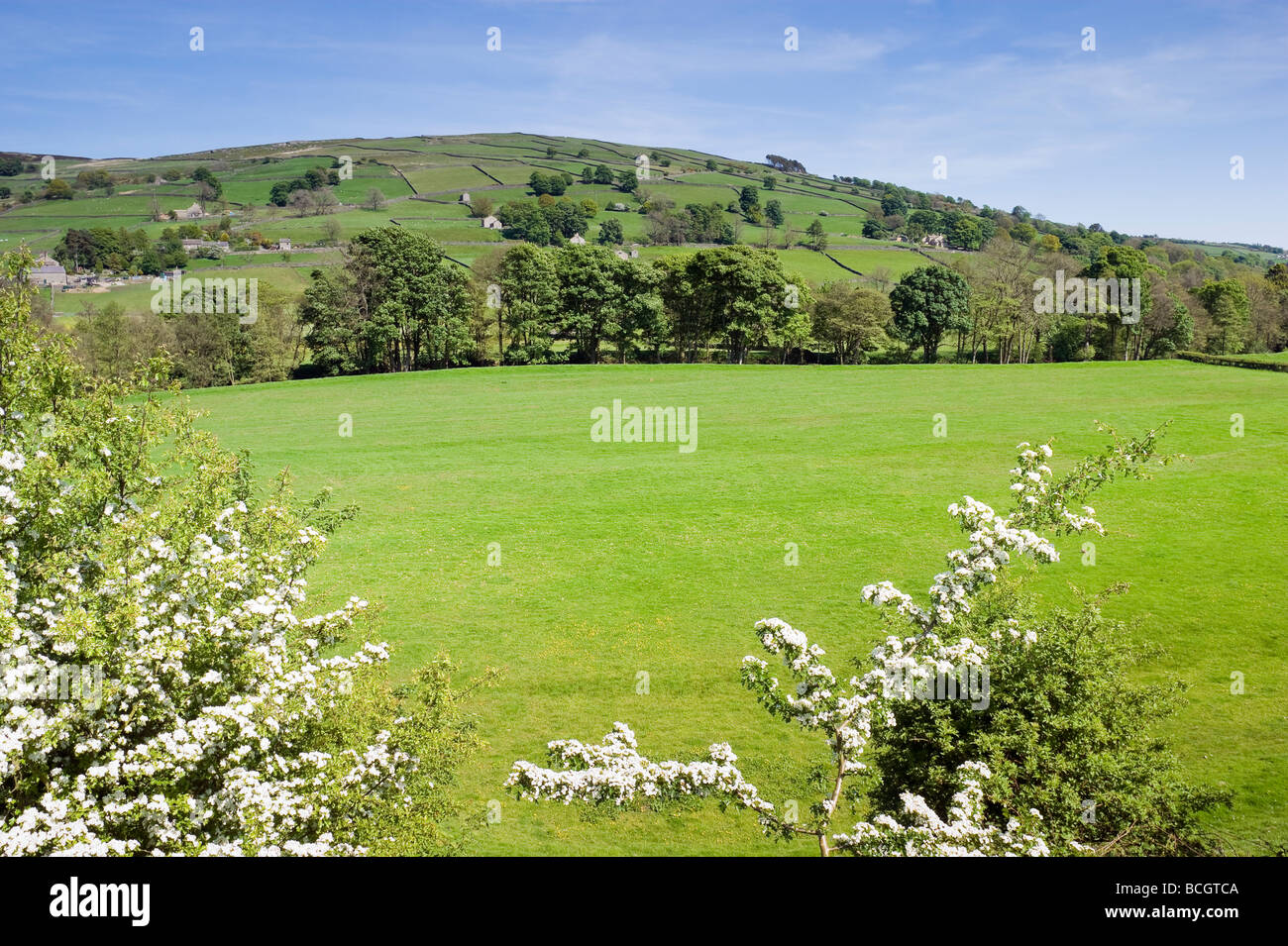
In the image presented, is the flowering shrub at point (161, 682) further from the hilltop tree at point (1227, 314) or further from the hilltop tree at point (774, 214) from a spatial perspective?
the hilltop tree at point (774, 214)

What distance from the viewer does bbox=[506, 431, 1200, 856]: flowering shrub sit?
8852mm

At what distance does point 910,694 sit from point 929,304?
90.2 m

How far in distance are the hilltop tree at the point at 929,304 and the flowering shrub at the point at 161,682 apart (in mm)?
90193

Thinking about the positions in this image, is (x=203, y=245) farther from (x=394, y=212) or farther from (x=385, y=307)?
(x=385, y=307)

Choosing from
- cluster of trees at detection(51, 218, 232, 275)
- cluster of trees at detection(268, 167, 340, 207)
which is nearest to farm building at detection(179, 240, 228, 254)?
cluster of trees at detection(51, 218, 232, 275)

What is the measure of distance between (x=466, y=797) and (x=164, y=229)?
149 metres

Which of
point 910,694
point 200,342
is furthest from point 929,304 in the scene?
point 910,694

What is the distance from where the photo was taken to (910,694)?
1057cm

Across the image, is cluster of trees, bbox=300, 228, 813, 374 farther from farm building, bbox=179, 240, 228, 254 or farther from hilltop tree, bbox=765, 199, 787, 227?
hilltop tree, bbox=765, 199, 787, 227

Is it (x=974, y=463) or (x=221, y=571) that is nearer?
(x=221, y=571)

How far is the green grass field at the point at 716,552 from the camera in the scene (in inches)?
678

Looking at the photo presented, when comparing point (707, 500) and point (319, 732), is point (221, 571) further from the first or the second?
point (707, 500)
